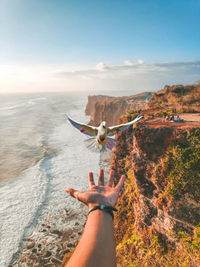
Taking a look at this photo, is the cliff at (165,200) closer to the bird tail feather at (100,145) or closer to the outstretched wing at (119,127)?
the outstretched wing at (119,127)

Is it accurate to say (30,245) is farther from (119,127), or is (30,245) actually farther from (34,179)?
(119,127)

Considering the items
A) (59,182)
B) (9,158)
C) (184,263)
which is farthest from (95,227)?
(9,158)

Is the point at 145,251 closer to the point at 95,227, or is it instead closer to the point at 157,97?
the point at 95,227

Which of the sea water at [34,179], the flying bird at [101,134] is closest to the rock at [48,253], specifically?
the sea water at [34,179]

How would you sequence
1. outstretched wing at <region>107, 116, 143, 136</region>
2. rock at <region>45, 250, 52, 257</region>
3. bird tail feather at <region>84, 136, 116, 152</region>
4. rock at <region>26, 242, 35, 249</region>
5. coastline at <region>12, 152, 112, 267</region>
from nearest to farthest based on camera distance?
bird tail feather at <region>84, 136, 116, 152</region>
outstretched wing at <region>107, 116, 143, 136</region>
coastline at <region>12, 152, 112, 267</region>
rock at <region>45, 250, 52, 257</region>
rock at <region>26, 242, 35, 249</region>

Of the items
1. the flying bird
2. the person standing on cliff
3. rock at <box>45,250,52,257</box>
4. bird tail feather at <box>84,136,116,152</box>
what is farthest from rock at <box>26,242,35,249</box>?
the person standing on cliff

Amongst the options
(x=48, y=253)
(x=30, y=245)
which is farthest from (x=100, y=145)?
(x=30, y=245)

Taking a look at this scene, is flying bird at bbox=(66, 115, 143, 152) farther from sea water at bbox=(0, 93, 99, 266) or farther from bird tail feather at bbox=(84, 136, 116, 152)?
sea water at bbox=(0, 93, 99, 266)
